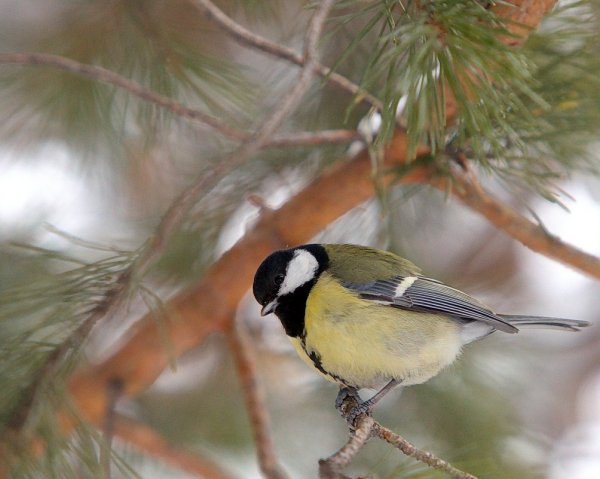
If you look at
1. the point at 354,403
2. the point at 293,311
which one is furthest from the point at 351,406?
the point at 293,311

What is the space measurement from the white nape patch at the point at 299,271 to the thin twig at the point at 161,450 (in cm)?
33

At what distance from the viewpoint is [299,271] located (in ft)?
2.55

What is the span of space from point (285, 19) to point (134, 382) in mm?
526

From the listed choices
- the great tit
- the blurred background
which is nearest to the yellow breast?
the great tit

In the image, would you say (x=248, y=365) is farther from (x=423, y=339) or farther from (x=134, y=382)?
(x=423, y=339)

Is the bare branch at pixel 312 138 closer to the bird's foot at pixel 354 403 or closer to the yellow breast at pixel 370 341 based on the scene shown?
the yellow breast at pixel 370 341

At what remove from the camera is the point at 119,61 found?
96cm

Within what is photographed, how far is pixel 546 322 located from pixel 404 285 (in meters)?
0.16

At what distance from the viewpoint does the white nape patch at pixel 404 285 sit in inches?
29.5

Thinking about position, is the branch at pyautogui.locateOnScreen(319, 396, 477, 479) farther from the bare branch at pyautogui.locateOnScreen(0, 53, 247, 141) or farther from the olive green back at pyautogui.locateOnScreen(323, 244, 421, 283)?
the bare branch at pyautogui.locateOnScreen(0, 53, 247, 141)

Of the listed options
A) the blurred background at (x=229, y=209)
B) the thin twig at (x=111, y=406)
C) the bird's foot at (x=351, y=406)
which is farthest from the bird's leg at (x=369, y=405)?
the thin twig at (x=111, y=406)

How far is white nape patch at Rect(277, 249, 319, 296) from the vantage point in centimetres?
75

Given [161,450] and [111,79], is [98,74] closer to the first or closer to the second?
[111,79]

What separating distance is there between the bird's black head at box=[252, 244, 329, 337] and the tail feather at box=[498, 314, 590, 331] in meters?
0.20
